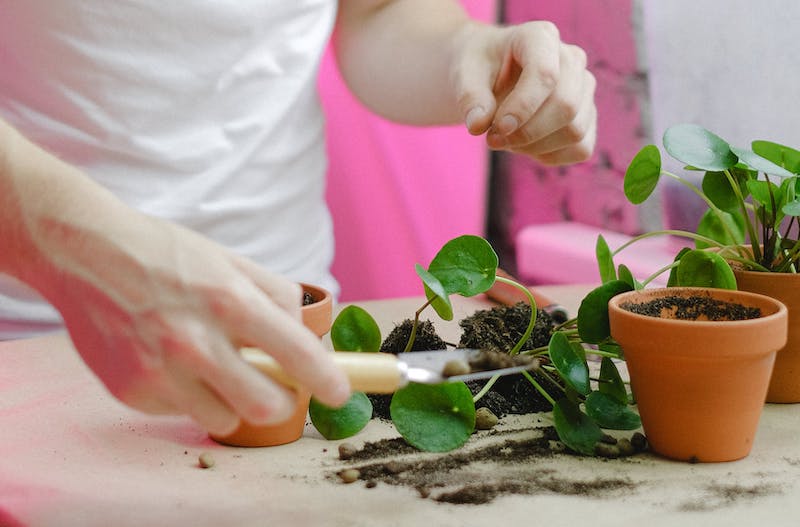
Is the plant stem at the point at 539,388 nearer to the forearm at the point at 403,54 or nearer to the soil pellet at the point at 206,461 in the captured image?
the soil pellet at the point at 206,461

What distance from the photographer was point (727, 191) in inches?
32.8

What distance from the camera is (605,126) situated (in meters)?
1.81

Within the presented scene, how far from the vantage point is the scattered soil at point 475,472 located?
0.64 meters

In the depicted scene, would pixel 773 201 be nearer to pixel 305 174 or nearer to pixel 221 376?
pixel 221 376

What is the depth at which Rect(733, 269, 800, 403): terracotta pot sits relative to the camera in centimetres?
79

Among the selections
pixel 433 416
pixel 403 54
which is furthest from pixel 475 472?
pixel 403 54

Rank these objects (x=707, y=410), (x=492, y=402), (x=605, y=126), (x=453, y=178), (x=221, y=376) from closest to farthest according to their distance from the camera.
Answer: (x=221, y=376) → (x=707, y=410) → (x=492, y=402) → (x=605, y=126) → (x=453, y=178)

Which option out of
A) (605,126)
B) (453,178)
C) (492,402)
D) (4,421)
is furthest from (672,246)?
(4,421)

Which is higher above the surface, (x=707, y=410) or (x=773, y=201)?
(x=773, y=201)

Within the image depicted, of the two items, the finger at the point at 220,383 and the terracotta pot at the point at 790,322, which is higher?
the finger at the point at 220,383

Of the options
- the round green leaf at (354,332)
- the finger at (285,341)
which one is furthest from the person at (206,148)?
the round green leaf at (354,332)

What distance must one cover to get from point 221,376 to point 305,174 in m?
0.86

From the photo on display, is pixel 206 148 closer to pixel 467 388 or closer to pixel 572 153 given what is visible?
pixel 572 153

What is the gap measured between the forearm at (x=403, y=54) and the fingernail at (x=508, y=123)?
0.30 metres
